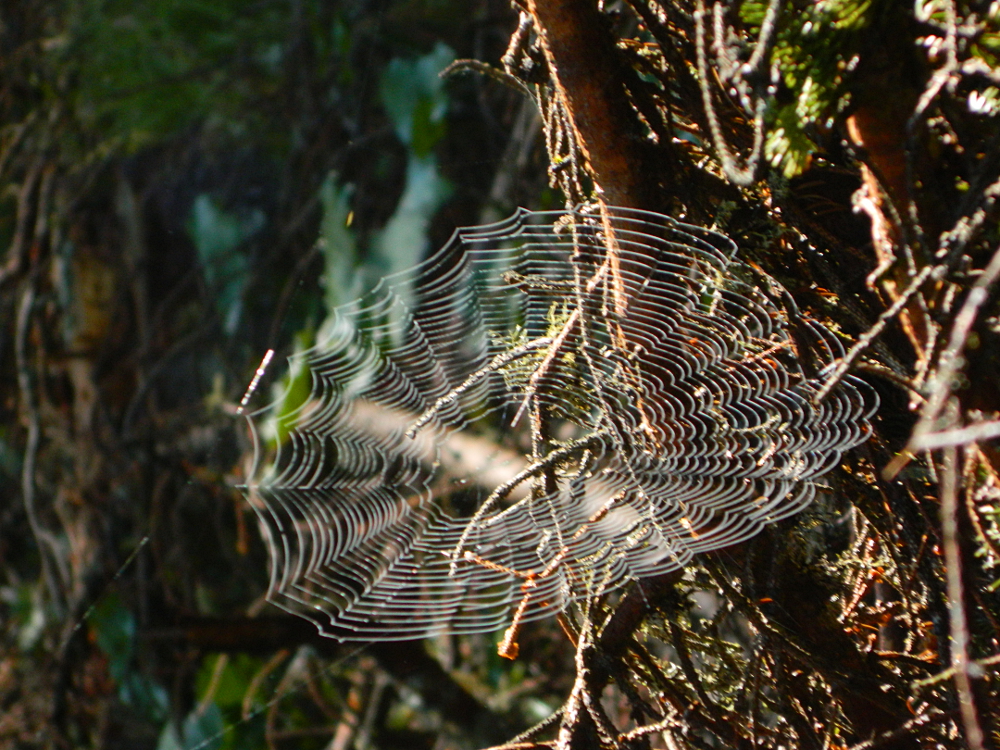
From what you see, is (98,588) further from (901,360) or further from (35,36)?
(901,360)

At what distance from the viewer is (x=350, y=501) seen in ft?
3.54

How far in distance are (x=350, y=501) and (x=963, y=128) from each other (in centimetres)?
83

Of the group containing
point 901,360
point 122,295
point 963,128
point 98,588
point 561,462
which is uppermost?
point 963,128

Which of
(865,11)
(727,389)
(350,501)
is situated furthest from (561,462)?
(350,501)

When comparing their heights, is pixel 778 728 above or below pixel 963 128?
below

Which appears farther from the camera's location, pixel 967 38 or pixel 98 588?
pixel 98 588

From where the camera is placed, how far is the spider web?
0.56 metres

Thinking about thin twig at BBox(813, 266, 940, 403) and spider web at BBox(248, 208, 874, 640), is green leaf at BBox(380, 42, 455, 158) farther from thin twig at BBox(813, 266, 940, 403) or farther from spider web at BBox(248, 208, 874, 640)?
thin twig at BBox(813, 266, 940, 403)

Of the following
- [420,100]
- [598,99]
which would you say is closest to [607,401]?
[598,99]

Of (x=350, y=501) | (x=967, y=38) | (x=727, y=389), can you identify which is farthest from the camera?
(x=350, y=501)

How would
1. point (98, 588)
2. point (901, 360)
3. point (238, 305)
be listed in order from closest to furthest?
point (901, 360) < point (98, 588) < point (238, 305)

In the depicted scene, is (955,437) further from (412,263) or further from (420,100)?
(420,100)

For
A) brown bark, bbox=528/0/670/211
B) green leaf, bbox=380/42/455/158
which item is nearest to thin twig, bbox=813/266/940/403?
brown bark, bbox=528/0/670/211

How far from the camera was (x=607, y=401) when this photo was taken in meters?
0.72
